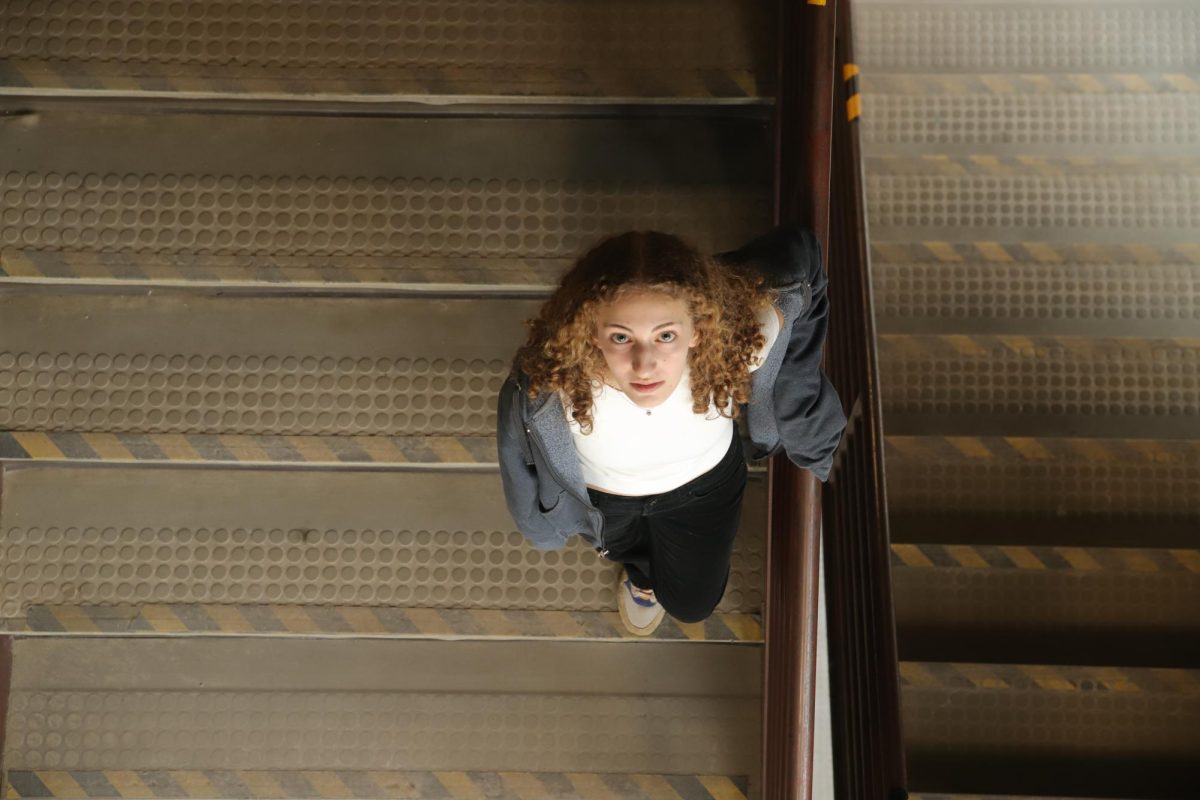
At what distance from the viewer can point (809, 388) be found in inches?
74.8

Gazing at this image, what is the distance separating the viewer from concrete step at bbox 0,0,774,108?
101 inches

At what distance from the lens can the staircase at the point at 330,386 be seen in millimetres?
2604

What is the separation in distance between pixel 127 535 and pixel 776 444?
1.88m

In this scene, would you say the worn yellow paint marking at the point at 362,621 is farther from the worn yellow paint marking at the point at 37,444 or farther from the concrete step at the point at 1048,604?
the concrete step at the point at 1048,604

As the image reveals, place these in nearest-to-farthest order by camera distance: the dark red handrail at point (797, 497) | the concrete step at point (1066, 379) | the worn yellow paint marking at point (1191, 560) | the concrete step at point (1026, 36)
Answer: the dark red handrail at point (797, 497) → the worn yellow paint marking at point (1191, 560) → the concrete step at point (1066, 379) → the concrete step at point (1026, 36)

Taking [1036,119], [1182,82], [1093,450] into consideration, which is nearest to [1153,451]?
[1093,450]

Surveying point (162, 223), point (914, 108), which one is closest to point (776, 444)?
point (162, 223)

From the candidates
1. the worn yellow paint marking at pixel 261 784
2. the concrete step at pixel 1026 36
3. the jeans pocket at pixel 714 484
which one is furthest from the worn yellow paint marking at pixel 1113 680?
the concrete step at pixel 1026 36

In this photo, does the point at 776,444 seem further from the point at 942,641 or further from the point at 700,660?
the point at 942,641

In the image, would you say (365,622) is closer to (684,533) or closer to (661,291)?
(684,533)

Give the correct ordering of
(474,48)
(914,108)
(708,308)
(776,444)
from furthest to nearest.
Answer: (914,108), (474,48), (776,444), (708,308)

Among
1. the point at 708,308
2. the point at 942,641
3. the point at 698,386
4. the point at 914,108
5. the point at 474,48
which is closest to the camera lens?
the point at 708,308

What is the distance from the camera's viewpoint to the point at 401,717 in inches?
→ 108

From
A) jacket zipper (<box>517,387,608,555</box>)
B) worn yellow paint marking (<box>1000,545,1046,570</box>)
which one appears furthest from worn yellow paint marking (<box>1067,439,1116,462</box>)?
jacket zipper (<box>517,387,608,555</box>)
